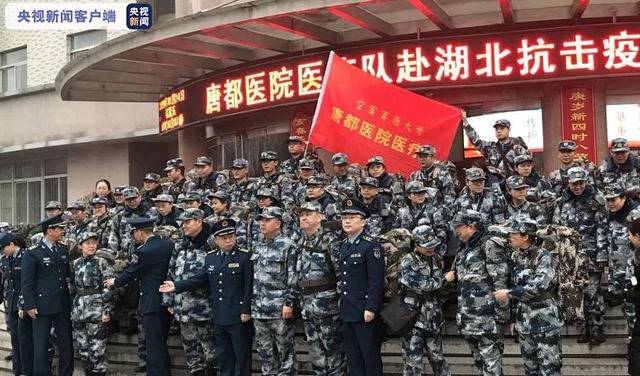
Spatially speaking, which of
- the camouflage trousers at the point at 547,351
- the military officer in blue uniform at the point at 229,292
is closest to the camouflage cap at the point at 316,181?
the military officer in blue uniform at the point at 229,292

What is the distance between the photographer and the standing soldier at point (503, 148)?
10.0m

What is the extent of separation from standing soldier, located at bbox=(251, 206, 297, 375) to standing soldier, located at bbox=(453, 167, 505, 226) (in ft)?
6.78

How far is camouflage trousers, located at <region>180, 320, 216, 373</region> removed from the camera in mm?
8672

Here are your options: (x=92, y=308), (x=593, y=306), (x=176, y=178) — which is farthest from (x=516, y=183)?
(x=176, y=178)

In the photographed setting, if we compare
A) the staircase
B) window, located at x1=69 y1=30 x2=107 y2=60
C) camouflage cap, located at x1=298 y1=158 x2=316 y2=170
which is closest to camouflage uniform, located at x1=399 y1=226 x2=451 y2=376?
the staircase

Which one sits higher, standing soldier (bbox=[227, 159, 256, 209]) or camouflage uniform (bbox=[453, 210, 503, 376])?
standing soldier (bbox=[227, 159, 256, 209])

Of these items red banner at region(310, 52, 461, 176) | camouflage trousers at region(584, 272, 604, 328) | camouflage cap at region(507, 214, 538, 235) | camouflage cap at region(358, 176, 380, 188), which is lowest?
camouflage trousers at region(584, 272, 604, 328)

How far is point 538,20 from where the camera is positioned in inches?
490

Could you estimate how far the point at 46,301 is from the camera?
9.51m

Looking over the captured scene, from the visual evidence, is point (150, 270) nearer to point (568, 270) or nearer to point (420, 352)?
point (420, 352)

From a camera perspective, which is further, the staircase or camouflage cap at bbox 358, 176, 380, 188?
camouflage cap at bbox 358, 176, 380, 188

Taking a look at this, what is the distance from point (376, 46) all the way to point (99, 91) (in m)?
6.65

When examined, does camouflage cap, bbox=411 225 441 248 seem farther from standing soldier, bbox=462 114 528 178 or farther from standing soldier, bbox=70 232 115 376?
standing soldier, bbox=70 232 115 376

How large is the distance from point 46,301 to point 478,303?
5247mm
